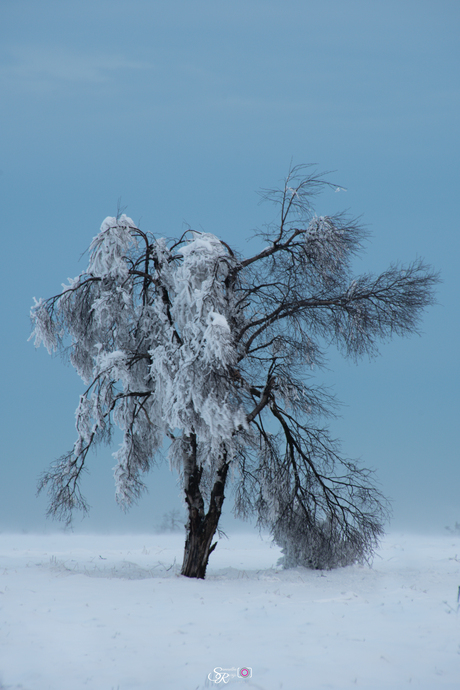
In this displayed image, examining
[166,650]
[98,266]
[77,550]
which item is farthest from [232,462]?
[77,550]

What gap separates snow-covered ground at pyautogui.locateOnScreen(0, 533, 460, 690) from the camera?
220 inches

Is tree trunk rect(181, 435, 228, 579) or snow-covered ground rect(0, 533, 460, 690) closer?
snow-covered ground rect(0, 533, 460, 690)

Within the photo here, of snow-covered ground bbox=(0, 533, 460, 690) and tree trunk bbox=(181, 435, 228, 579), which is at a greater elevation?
tree trunk bbox=(181, 435, 228, 579)

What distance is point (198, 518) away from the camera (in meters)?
11.6

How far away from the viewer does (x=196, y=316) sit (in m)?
10.6

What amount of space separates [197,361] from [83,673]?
5578mm

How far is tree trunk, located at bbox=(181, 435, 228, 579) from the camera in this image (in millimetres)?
11352

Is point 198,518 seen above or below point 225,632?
above

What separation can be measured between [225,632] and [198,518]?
489cm

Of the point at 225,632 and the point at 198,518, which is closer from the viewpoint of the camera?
the point at 225,632

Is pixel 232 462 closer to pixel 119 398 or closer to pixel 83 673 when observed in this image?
pixel 119 398

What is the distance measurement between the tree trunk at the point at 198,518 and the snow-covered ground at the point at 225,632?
660 millimetres

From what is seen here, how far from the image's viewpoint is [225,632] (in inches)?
266

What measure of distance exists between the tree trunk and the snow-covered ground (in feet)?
2.17
